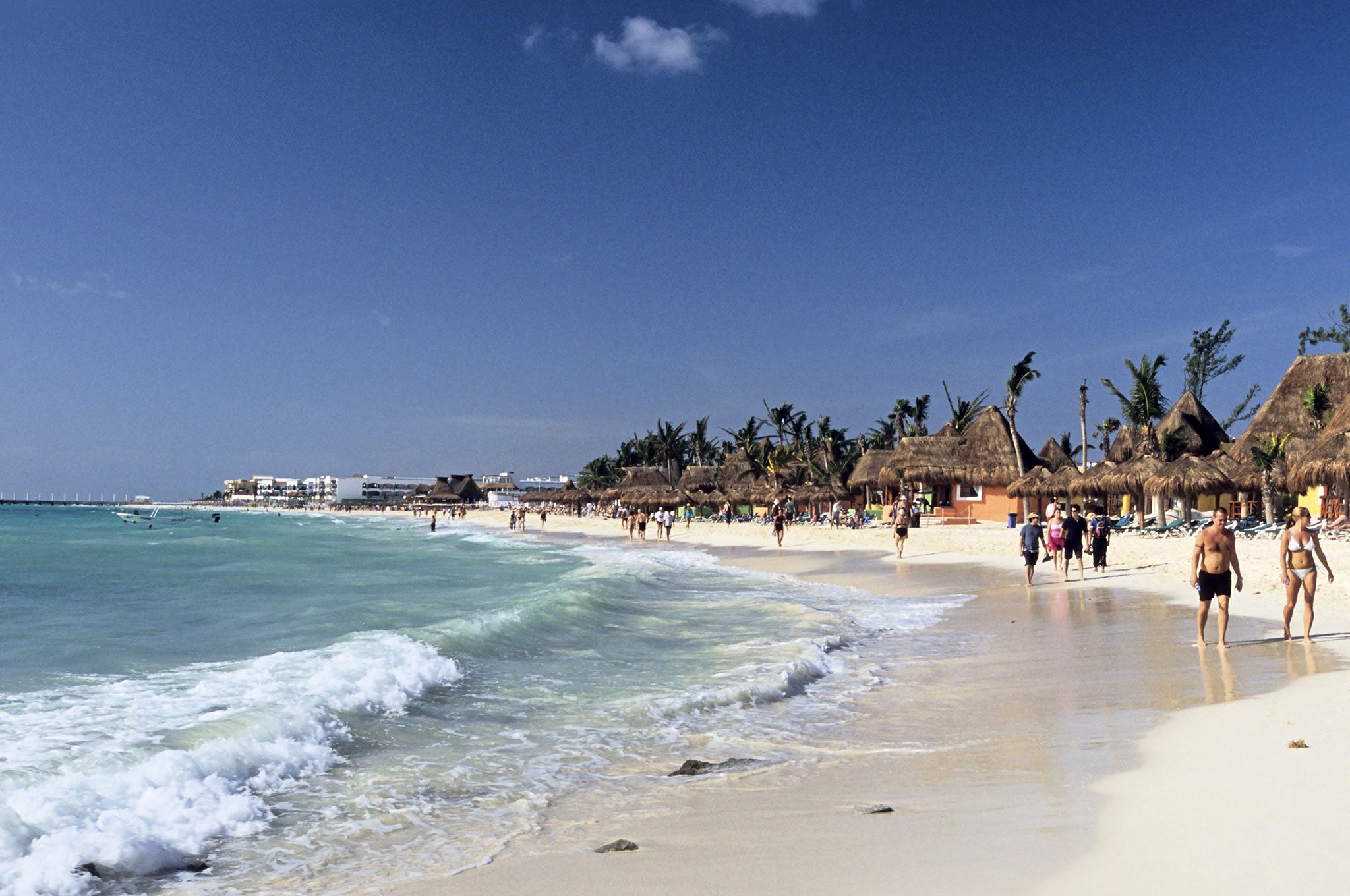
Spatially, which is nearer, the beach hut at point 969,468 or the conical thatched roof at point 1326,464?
the conical thatched roof at point 1326,464

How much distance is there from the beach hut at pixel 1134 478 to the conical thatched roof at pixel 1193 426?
581 cm

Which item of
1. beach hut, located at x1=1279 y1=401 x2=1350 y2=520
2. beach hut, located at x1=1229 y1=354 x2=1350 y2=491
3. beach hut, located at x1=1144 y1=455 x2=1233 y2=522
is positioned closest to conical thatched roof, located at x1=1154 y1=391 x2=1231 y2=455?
beach hut, located at x1=1229 y1=354 x2=1350 y2=491

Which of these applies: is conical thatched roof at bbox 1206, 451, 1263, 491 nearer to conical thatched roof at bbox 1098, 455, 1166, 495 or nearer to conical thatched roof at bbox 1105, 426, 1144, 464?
conical thatched roof at bbox 1098, 455, 1166, 495

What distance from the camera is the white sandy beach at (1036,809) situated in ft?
9.80

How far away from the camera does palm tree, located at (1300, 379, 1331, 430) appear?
24.3 m

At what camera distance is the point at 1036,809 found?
3.68m

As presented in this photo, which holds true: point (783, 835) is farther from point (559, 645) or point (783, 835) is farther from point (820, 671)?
point (559, 645)

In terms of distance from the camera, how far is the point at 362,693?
22.4 feet

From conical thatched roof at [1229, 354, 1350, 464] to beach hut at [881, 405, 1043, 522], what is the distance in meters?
7.71

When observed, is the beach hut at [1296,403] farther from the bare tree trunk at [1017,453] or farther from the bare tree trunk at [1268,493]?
the bare tree trunk at [1017,453]

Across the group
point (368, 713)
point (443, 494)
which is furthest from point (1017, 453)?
point (443, 494)

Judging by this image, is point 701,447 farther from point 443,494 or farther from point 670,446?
point 443,494

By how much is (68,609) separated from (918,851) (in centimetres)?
1420

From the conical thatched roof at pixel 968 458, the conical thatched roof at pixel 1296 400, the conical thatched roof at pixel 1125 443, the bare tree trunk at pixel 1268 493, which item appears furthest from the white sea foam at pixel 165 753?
the conical thatched roof at pixel 1125 443
